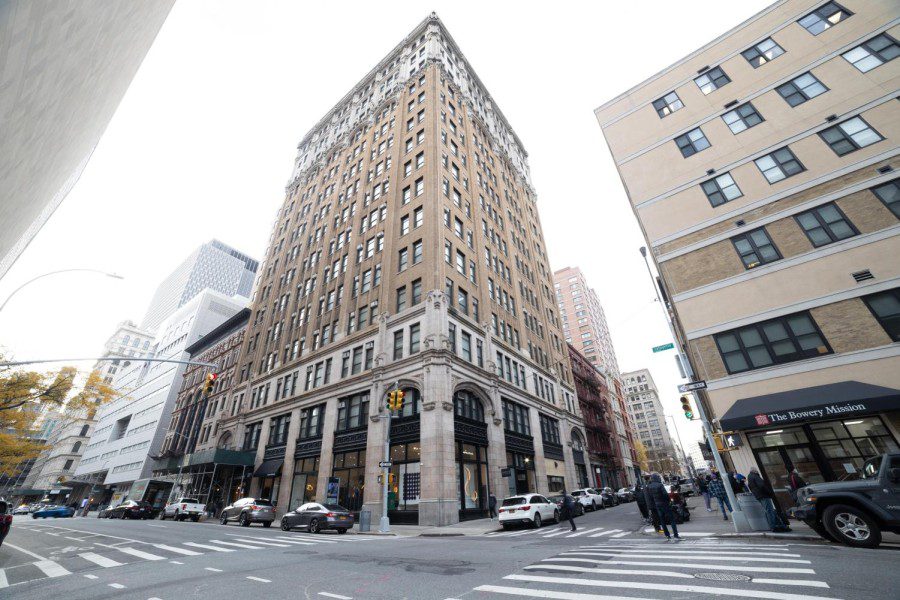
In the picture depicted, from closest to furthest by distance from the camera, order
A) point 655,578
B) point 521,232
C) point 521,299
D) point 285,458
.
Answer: point 655,578, point 285,458, point 521,299, point 521,232

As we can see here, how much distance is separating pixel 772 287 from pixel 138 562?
25.6 m

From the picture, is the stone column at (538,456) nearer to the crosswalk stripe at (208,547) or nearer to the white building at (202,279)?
the crosswalk stripe at (208,547)

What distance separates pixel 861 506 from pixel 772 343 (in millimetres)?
9984

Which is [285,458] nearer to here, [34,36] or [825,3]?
[34,36]

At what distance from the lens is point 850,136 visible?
1788 centimetres

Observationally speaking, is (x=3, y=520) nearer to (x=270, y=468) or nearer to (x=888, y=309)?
(x=270, y=468)

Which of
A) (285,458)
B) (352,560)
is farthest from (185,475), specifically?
(352,560)

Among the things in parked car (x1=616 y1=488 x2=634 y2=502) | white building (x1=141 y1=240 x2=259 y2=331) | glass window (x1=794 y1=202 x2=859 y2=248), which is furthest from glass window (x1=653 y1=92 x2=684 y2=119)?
white building (x1=141 y1=240 x2=259 y2=331)

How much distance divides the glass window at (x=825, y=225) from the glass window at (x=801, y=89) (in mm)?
7132

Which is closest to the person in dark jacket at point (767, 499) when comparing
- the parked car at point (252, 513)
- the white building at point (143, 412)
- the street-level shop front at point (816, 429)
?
the street-level shop front at point (816, 429)

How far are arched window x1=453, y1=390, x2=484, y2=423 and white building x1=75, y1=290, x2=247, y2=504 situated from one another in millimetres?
57909

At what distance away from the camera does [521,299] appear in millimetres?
40688

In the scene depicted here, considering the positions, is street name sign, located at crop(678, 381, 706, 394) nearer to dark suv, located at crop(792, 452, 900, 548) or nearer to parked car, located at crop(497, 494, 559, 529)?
dark suv, located at crop(792, 452, 900, 548)

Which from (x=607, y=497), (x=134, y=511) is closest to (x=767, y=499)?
(x=607, y=497)
